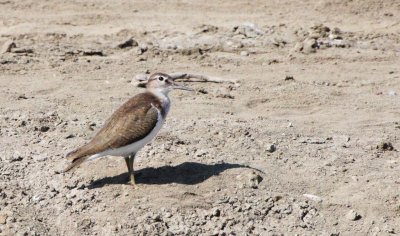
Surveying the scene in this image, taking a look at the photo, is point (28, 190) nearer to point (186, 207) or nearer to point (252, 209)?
point (186, 207)

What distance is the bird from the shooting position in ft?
28.9

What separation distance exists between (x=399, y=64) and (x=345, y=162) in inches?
195

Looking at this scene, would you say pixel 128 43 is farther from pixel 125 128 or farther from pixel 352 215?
pixel 352 215

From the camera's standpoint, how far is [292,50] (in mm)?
14922

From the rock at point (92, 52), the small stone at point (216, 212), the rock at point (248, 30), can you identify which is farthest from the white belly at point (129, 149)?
the rock at point (248, 30)

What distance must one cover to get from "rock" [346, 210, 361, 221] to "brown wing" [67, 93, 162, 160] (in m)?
2.20

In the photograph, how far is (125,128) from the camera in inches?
350

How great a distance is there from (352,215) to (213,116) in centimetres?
313

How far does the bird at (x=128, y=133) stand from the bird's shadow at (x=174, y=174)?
30 centimetres

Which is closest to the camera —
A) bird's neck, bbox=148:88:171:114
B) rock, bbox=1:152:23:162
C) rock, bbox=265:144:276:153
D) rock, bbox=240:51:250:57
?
bird's neck, bbox=148:88:171:114

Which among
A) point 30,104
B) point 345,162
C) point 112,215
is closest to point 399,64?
point 345,162

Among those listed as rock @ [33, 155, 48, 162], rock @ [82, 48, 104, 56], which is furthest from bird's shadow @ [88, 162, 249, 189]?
rock @ [82, 48, 104, 56]

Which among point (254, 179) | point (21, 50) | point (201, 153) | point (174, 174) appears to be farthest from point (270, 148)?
point (21, 50)

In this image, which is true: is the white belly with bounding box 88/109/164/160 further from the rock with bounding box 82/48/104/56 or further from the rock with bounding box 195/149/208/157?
the rock with bounding box 82/48/104/56
